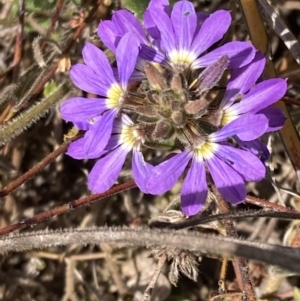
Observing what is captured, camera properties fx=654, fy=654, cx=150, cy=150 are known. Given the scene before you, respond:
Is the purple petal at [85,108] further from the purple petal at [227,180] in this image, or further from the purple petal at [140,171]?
the purple petal at [227,180]

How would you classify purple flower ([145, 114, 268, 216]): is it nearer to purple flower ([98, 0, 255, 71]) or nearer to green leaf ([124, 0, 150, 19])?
purple flower ([98, 0, 255, 71])

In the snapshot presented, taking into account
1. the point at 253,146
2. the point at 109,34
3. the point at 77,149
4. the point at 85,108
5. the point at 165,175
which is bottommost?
the point at 253,146

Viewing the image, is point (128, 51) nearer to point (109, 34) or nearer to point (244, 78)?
point (109, 34)

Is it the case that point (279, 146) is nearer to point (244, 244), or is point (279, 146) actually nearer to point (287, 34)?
point (287, 34)

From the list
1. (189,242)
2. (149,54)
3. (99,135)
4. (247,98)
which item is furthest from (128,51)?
(189,242)

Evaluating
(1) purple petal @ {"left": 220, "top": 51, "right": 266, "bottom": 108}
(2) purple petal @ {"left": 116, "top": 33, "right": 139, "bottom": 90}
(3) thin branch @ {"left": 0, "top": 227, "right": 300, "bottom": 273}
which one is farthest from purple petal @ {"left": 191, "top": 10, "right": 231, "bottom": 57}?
(3) thin branch @ {"left": 0, "top": 227, "right": 300, "bottom": 273}

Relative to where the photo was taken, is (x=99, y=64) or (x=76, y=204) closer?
(x=99, y=64)
